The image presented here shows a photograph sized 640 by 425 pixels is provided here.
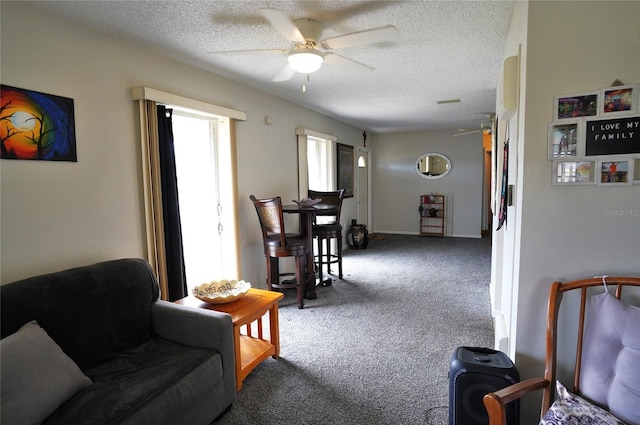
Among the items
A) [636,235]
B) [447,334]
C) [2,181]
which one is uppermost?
[2,181]

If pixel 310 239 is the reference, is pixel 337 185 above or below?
above

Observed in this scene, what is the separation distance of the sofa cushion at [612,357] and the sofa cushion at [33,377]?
2.08 m

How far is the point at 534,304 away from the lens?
5.15ft

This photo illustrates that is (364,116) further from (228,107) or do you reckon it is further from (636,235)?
(636,235)

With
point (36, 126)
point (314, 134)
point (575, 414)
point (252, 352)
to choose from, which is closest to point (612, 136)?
point (575, 414)

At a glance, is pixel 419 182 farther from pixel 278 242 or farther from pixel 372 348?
pixel 372 348

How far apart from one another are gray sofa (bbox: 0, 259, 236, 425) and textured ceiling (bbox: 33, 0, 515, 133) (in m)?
1.50

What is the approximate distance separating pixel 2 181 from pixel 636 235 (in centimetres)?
299

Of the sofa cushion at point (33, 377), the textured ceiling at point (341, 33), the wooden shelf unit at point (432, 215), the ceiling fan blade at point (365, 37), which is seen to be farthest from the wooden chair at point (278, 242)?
the wooden shelf unit at point (432, 215)

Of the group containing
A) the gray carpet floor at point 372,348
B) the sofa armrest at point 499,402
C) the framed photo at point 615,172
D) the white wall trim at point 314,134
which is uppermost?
the white wall trim at point 314,134

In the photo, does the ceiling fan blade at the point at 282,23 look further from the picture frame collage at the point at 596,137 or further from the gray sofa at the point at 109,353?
the gray sofa at the point at 109,353

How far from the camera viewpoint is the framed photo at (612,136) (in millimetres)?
1377

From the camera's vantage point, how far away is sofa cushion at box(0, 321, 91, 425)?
1.26 m

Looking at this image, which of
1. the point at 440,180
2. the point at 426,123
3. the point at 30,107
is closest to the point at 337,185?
the point at 426,123
